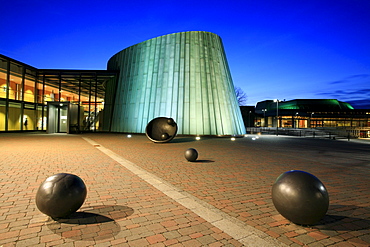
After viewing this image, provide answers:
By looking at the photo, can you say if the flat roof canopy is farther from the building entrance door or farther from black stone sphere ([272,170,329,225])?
black stone sphere ([272,170,329,225])

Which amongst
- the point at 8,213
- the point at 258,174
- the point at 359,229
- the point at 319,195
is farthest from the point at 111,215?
the point at 258,174

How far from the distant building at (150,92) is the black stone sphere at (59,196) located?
65.4 feet

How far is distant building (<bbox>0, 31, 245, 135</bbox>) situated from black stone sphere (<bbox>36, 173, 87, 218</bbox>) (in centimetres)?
1995

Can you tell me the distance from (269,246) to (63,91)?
123ft

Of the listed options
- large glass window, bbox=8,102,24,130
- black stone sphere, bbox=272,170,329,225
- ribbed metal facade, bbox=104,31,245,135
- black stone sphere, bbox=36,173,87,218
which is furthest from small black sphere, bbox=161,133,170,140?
large glass window, bbox=8,102,24,130

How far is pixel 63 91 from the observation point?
3481 centimetres

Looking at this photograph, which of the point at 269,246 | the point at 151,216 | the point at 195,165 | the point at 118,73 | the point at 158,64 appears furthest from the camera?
the point at 118,73

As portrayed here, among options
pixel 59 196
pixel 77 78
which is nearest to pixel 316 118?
pixel 77 78

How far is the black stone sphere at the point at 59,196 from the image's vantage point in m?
3.62

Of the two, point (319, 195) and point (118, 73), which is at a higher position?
point (118, 73)

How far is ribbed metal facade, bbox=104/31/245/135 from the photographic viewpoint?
24047 mm

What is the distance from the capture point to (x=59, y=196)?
3637 mm

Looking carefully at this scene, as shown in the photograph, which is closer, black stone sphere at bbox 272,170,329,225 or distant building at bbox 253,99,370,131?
black stone sphere at bbox 272,170,329,225

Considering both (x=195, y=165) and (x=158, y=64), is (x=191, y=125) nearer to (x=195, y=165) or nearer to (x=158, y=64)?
(x=158, y=64)
